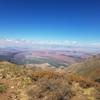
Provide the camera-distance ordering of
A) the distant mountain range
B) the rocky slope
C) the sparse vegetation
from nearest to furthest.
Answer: the rocky slope → the sparse vegetation → the distant mountain range

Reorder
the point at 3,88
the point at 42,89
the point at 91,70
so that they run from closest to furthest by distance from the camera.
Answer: the point at 42,89, the point at 3,88, the point at 91,70

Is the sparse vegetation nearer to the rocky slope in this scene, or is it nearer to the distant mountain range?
the rocky slope

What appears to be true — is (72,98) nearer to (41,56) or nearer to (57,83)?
(57,83)

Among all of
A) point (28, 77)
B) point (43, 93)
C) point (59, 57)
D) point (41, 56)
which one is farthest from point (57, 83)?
point (41, 56)

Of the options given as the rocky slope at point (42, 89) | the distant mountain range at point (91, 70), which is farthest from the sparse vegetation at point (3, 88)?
the distant mountain range at point (91, 70)

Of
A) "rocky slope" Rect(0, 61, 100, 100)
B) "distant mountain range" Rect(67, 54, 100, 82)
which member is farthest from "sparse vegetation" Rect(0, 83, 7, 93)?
"distant mountain range" Rect(67, 54, 100, 82)

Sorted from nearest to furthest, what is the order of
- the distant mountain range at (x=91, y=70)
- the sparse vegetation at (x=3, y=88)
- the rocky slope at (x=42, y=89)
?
the rocky slope at (x=42, y=89) → the sparse vegetation at (x=3, y=88) → the distant mountain range at (x=91, y=70)

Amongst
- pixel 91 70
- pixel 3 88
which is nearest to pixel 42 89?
pixel 3 88

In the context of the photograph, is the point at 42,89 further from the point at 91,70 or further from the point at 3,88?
the point at 91,70

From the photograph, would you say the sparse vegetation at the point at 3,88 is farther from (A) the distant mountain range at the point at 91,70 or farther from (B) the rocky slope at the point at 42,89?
(A) the distant mountain range at the point at 91,70

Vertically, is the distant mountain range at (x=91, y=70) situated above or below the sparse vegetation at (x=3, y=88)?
below

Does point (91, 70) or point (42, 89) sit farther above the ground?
point (42, 89)
